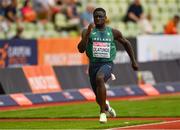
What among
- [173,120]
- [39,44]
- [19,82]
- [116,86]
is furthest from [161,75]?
[173,120]

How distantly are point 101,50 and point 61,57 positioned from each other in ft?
38.4

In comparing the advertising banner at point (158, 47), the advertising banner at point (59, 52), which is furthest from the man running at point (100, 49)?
the advertising banner at point (158, 47)

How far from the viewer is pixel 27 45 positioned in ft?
85.0

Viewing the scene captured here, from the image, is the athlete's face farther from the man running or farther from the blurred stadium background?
the blurred stadium background

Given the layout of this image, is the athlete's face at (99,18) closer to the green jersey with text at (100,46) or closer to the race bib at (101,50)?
the green jersey with text at (100,46)

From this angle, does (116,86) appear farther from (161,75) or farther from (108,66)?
(108,66)

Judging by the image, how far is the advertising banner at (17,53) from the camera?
989 inches

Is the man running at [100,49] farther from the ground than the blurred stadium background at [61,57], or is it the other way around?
the man running at [100,49]

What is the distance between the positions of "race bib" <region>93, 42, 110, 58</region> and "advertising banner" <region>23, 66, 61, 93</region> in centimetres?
809

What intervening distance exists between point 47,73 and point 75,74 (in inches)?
44.5

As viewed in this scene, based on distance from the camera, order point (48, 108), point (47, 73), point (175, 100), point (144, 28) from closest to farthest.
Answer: point (48, 108), point (175, 100), point (47, 73), point (144, 28)

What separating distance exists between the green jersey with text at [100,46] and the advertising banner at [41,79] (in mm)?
8029

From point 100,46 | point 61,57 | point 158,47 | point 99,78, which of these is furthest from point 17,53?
point 99,78

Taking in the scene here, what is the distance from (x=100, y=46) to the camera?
50.7 feet
